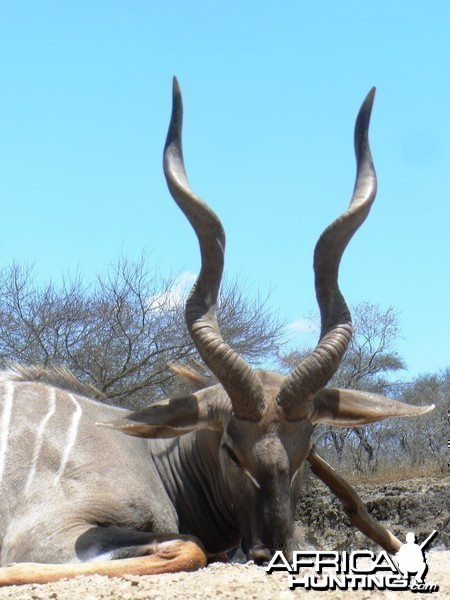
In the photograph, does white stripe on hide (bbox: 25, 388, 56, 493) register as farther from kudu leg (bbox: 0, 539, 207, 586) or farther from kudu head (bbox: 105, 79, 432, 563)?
kudu leg (bbox: 0, 539, 207, 586)

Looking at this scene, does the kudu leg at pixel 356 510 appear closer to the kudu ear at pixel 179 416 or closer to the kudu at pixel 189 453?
the kudu at pixel 189 453

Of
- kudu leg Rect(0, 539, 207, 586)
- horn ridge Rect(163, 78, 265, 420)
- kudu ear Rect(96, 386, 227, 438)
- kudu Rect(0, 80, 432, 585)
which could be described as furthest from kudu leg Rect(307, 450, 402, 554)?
kudu leg Rect(0, 539, 207, 586)

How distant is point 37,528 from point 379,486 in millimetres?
6590

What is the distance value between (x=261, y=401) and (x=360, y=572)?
3.75 ft

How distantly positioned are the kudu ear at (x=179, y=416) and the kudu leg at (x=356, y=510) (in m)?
0.64

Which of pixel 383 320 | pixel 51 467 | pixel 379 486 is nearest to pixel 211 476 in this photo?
pixel 51 467

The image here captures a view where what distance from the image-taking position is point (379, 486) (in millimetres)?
10812

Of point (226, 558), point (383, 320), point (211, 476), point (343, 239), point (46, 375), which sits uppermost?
point (383, 320)

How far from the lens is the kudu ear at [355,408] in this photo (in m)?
5.05

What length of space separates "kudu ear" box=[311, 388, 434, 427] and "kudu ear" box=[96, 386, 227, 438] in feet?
1.57

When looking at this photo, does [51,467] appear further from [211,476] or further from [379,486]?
[379,486]

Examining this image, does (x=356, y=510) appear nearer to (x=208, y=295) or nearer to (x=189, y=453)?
(x=189, y=453)

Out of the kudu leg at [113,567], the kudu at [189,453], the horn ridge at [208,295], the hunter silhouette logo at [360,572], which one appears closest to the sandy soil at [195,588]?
the hunter silhouette logo at [360,572]

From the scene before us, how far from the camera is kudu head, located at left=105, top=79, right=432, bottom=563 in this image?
179 inches
